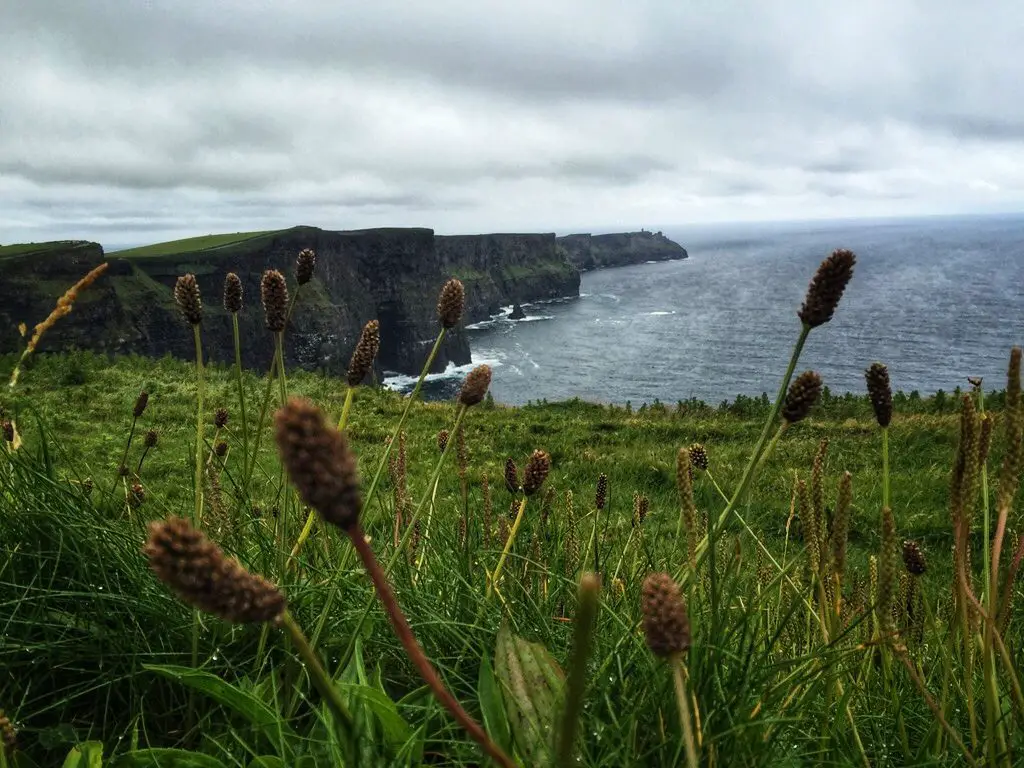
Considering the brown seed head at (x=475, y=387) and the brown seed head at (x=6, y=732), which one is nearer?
the brown seed head at (x=6, y=732)

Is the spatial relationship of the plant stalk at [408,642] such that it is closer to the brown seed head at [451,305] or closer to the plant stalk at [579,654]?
the plant stalk at [579,654]

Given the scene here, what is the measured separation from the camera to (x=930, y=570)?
7.18 metres

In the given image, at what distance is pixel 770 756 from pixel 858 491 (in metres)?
9.05

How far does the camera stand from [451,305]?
206 centimetres

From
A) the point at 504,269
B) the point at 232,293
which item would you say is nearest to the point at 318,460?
the point at 232,293

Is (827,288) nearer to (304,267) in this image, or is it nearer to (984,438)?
(984,438)

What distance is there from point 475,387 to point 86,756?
119 cm

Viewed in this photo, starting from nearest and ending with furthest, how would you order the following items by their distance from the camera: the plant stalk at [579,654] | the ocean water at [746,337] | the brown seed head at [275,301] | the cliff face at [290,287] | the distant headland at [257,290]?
the plant stalk at [579,654], the brown seed head at [275,301], the cliff face at [290,287], the distant headland at [257,290], the ocean water at [746,337]

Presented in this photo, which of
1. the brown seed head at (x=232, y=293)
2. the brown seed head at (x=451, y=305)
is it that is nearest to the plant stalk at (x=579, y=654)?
the brown seed head at (x=451, y=305)

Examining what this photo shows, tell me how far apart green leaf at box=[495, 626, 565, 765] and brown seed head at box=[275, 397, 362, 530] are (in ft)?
3.59

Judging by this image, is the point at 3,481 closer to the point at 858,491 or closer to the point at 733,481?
the point at 733,481

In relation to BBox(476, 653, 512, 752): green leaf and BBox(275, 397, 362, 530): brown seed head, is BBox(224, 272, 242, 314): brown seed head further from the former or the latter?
BBox(275, 397, 362, 530): brown seed head

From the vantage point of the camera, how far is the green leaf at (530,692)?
156 centimetres

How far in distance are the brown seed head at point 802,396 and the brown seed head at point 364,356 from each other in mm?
1050
